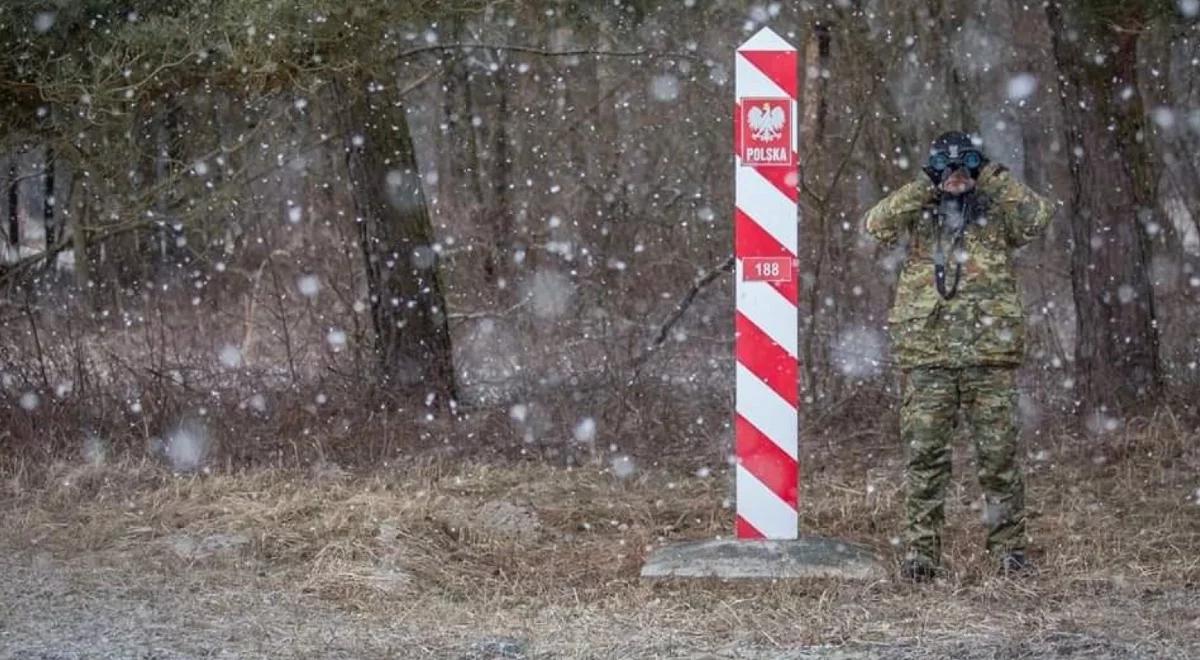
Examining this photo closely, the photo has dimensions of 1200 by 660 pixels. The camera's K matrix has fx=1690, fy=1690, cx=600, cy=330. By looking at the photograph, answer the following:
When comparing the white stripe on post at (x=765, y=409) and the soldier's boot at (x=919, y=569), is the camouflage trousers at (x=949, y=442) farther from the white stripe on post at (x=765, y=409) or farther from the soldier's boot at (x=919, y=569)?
the white stripe on post at (x=765, y=409)

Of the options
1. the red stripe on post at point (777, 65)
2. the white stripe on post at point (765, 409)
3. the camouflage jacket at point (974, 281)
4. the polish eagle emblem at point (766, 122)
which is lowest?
the white stripe on post at point (765, 409)

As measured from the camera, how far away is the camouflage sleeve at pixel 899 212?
799 cm

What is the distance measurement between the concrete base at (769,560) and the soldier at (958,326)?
0.97 ft

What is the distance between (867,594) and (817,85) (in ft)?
25.6

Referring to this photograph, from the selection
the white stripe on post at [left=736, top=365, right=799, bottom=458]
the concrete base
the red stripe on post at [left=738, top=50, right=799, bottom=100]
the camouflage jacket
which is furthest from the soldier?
the red stripe on post at [left=738, top=50, right=799, bottom=100]

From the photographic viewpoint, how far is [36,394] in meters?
12.6

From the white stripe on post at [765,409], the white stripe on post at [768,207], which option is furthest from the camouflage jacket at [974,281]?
the white stripe on post at [765,409]

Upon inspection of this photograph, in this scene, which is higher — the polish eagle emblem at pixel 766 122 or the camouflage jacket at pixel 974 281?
the polish eagle emblem at pixel 766 122

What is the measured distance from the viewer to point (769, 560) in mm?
8266

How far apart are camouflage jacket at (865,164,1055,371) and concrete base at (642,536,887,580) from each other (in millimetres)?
1020

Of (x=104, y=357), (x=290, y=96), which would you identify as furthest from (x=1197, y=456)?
(x=104, y=357)

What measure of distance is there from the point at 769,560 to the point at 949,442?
1044 millimetres

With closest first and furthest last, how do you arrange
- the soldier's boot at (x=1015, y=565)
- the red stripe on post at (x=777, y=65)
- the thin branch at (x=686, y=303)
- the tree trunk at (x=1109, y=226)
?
the soldier's boot at (x=1015, y=565) < the red stripe on post at (x=777, y=65) < the tree trunk at (x=1109, y=226) < the thin branch at (x=686, y=303)

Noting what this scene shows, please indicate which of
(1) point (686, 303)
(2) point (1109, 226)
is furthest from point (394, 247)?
(2) point (1109, 226)
